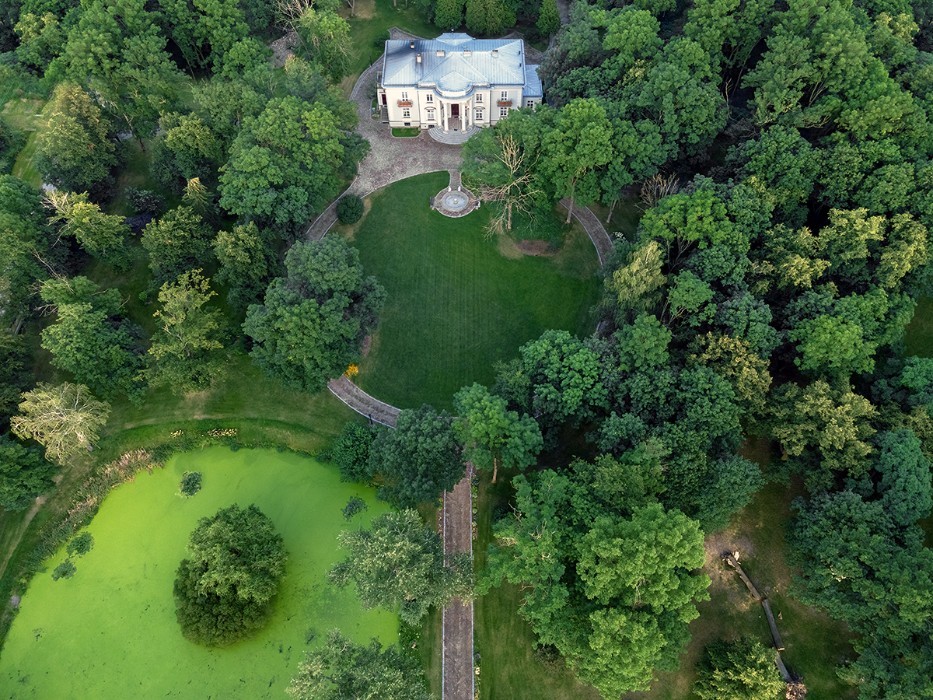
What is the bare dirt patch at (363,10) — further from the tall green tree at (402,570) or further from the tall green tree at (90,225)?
the tall green tree at (402,570)

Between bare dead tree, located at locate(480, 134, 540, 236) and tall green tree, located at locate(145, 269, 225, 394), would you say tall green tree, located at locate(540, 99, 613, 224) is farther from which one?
tall green tree, located at locate(145, 269, 225, 394)

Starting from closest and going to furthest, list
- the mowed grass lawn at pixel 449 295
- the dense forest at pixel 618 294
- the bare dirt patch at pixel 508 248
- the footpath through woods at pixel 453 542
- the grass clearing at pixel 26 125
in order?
the dense forest at pixel 618 294 → the footpath through woods at pixel 453 542 → the mowed grass lawn at pixel 449 295 → the bare dirt patch at pixel 508 248 → the grass clearing at pixel 26 125

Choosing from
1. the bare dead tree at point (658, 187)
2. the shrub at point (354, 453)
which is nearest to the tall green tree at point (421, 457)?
the shrub at point (354, 453)

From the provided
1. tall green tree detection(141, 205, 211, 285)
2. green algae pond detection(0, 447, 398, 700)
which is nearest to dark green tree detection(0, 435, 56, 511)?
green algae pond detection(0, 447, 398, 700)

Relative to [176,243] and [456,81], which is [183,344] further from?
[456,81]

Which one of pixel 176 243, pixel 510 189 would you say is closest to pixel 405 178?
pixel 510 189

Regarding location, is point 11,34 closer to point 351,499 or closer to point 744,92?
point 351,499
